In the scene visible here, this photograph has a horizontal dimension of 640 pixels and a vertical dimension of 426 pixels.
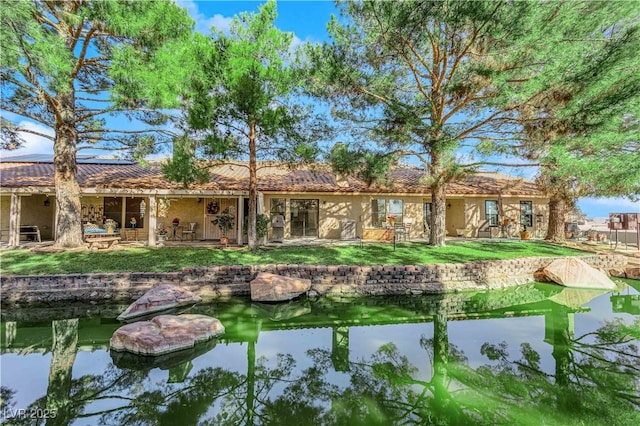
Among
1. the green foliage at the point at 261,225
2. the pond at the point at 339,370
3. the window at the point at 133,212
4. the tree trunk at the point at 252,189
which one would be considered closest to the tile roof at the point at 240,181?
the tree trunk at the point at 252,189

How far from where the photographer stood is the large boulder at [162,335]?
18.3ft

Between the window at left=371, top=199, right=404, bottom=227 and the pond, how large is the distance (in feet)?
28.5

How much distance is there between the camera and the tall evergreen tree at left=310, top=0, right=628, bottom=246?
909cm

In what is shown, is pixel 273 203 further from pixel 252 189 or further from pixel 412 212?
pixel 412 212

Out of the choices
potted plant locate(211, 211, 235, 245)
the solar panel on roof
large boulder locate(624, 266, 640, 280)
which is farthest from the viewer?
the solar panel on roof

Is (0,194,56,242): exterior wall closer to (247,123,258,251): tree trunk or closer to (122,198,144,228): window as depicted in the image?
(122,198,144,228): window

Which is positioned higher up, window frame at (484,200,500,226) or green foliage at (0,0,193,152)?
green foliage at (0,0,193,152)

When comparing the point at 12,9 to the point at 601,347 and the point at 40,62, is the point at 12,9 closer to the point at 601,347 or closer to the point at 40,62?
the point at 40,62

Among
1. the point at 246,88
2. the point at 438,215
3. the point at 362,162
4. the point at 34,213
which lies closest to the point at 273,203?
the point at 362,162

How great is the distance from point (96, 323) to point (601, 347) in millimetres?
10209

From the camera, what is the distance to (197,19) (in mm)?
11039

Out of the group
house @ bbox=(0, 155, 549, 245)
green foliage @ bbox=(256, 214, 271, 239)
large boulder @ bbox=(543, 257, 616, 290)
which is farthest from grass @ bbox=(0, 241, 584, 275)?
house @ bbox=(0, 155, 549, 245)

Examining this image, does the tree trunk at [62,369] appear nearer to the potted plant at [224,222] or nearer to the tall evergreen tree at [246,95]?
the tall evergreen tree at [246,95]

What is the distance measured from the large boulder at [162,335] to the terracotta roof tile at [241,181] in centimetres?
668
